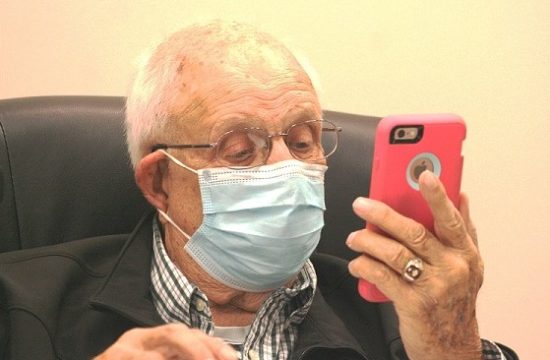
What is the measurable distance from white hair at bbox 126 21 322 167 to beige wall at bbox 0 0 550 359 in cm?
44

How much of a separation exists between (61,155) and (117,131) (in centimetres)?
12

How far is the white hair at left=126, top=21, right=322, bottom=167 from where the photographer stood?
4.00 feet

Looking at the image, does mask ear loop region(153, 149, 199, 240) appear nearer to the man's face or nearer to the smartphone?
the man's face

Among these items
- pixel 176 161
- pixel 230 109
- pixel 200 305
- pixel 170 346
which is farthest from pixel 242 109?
pixel 170 346

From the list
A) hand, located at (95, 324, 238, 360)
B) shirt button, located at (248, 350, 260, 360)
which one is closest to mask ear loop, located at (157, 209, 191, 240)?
shirt button, located at (248, 350, 260, 360)

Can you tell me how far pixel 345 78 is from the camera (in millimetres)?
1806

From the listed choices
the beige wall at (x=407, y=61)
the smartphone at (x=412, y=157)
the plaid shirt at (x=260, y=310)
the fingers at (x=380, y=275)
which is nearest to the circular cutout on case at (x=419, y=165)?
the smartphone at (x=412, y=157)

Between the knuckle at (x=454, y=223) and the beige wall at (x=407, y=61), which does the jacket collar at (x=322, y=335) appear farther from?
the beige wall at (x=407, y=61)

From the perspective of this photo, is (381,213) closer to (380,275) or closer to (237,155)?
(380,275)

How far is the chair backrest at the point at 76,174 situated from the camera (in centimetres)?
133

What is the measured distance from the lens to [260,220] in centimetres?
116

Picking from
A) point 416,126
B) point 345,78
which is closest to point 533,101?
point 345,78

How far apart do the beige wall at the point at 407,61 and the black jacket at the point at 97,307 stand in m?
0.58

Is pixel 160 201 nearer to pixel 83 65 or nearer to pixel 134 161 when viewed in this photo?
pixel 134 161
